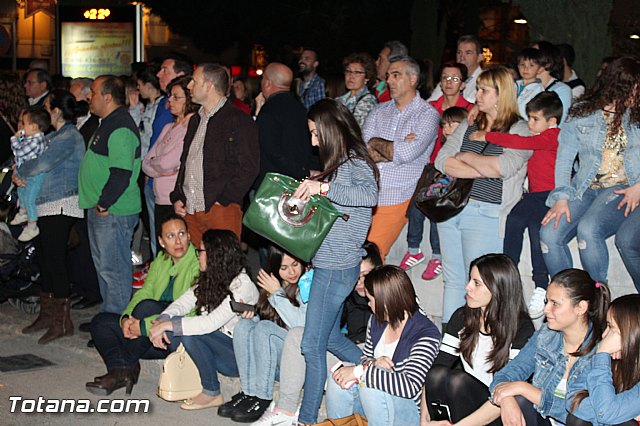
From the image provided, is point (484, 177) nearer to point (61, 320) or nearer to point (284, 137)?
point (284, 137)

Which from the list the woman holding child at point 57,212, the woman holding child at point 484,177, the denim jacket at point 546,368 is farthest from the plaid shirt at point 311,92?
the denim jacket at point 546,368

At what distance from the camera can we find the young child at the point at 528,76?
7246 millimetres

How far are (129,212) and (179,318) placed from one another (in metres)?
1.61

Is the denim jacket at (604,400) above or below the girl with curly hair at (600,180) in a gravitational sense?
below

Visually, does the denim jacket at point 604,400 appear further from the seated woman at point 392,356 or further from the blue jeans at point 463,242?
the blue jeans at point 463,242

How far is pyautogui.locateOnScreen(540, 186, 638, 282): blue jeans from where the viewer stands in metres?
5.89

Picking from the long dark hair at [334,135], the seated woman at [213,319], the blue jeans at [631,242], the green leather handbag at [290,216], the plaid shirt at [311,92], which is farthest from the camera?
the plaid shirt at [311,92]

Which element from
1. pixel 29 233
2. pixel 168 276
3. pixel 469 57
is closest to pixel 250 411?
pixel 168 276

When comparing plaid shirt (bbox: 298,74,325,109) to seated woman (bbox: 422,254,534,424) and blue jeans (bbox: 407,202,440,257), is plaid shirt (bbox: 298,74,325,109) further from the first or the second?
seated woman (bbox: 422,254,534,424)

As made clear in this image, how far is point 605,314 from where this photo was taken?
469cm

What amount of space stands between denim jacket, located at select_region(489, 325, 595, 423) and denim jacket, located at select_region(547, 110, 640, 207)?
4.92 feet

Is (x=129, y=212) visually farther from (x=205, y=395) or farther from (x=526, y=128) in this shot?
(x=526, y=128)

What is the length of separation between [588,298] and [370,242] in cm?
208

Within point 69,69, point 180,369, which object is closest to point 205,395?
point 180,369
